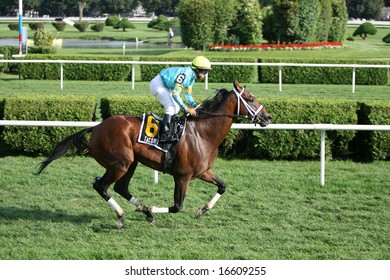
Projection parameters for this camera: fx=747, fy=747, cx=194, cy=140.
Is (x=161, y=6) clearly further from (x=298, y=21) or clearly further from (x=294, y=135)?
(x=294, y=135)

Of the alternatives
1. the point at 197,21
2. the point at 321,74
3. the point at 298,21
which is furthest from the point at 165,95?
the point at 298,21

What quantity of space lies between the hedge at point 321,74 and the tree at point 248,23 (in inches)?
329

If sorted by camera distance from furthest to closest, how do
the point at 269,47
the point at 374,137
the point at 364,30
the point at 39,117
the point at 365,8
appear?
1. the point at 365,8
2. the point at 364,30
3. the point at 269,47
4. the point at 39,117
5. the point at 374,137

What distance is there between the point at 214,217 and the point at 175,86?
129 centimetres

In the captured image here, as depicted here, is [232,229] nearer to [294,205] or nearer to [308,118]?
[294,205]

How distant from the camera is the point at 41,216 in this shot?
689 cm

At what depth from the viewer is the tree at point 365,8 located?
235 feet

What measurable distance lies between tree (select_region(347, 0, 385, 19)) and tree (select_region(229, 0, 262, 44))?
45.8 m

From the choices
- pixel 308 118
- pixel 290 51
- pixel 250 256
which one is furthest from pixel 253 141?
pixel 290 51

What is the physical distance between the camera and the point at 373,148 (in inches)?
380

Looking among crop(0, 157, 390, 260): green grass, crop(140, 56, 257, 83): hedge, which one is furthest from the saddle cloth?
crop(140, 56, 257, 83): hedge

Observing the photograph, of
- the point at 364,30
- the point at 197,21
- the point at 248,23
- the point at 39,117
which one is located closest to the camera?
the point at 39,117

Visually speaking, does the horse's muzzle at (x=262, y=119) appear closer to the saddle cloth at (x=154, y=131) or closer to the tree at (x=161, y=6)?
the saddle cloth at (x=154, y=131)
